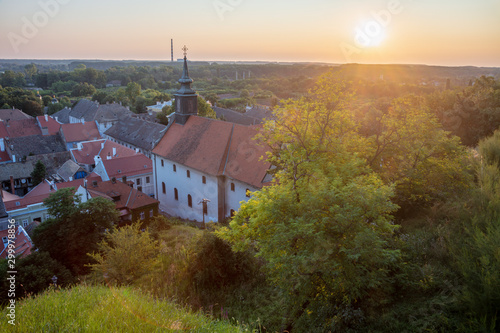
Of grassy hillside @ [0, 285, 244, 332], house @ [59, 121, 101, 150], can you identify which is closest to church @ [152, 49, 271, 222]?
grassy hillside @ [0, 285, 244, 332]

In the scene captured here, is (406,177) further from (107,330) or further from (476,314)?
(107,330)

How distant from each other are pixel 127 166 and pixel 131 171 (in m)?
0.76

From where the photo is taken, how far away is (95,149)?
155 feet

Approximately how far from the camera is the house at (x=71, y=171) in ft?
134

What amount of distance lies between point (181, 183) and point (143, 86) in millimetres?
137213

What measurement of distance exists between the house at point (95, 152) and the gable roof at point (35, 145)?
1023cm

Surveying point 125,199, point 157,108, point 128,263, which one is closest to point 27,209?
point 125,199

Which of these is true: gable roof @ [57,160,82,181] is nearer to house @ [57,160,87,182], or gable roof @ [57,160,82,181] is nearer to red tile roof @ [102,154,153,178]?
house @ [57,160,87,182]

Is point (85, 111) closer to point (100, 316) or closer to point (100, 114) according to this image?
point (100, 114)

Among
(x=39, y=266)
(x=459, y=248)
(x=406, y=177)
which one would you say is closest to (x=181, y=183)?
(x=39, y=266)

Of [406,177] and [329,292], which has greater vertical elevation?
[406,177]

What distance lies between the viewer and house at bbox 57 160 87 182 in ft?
134

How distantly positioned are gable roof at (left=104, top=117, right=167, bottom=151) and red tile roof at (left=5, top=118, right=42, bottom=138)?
14.9 metres

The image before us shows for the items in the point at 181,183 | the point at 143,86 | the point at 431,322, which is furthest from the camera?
the point at 143,86
